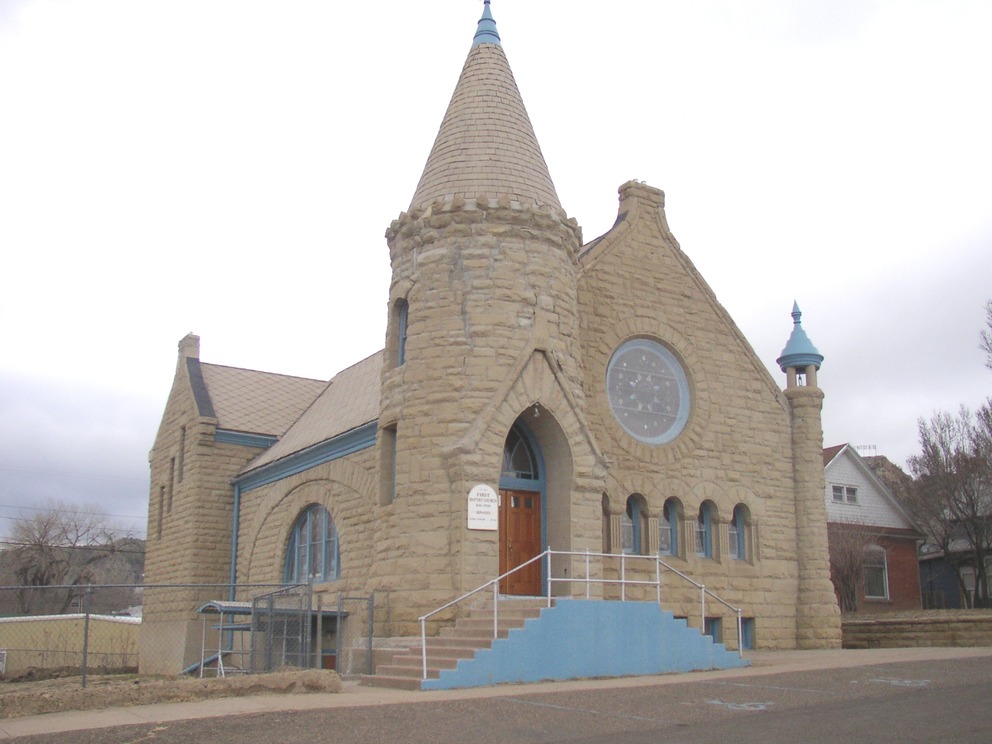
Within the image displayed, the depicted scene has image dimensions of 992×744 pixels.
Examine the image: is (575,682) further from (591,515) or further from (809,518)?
(809,518)

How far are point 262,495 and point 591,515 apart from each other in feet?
34.3

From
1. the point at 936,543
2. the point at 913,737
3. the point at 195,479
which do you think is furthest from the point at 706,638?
the point at 936,543

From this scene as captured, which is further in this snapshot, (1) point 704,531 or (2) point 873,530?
(2) point 873,530

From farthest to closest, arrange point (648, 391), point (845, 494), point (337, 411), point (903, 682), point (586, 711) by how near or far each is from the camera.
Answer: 1. point (845, 494)
2. point (337, 411)
3. point (648, 391)
4. point (903, 682)
5. point (586, 711)

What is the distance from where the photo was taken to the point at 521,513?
18188 millimetres

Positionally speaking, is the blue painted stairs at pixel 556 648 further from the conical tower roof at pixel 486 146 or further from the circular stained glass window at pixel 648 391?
the conical tower roof at pixel 486 146

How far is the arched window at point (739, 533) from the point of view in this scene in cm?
2223

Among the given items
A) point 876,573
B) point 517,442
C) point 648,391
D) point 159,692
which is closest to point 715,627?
point 648,391

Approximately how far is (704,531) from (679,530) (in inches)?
34.6

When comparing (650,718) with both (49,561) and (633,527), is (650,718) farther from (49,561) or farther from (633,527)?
(49,561)

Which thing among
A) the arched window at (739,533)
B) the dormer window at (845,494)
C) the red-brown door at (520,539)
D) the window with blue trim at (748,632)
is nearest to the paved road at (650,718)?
the red-brown door at (520,539)

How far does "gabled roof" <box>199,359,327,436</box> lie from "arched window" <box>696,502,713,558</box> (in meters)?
12.0

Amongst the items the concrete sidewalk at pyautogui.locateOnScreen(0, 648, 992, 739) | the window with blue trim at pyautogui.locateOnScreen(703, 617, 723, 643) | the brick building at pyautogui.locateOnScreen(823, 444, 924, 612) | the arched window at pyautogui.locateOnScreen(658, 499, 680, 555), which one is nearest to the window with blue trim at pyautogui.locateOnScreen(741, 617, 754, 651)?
the window with blue trim at pyautogui.locateOnScreen(703, 617, 723, 643)

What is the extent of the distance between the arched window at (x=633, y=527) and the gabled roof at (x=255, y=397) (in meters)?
11.3
